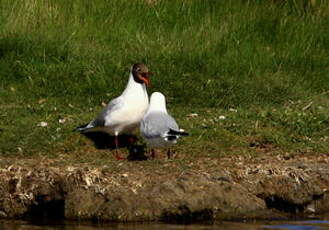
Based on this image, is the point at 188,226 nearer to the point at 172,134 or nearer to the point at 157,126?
the point at 172,134

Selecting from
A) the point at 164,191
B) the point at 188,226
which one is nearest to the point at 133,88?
the point at 164,191

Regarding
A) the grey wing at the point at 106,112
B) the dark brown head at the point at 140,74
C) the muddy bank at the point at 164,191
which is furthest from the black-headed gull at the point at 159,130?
the dark brown head at the point at 140,74

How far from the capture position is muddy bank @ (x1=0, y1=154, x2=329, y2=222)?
782cm

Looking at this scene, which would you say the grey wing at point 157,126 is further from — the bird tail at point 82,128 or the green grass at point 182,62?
the green grass at point 182,62

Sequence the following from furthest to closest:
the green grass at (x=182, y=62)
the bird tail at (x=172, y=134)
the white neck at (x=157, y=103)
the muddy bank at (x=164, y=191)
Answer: the green grass at (x=182, y=62), the white neck at (x=157, y=103), the bird tail at (x=172, y=134), the muddy bank at (x=164, y=191)

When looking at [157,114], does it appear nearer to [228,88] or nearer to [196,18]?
[228,88]

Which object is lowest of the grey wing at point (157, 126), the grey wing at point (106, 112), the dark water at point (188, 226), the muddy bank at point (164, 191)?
the dark water at point (188, 226)

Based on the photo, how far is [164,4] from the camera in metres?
13.2

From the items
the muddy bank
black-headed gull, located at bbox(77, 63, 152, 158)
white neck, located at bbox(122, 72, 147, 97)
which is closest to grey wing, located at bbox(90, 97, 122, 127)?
black-headed gull, located at bbox(77, 63, 152, 158)

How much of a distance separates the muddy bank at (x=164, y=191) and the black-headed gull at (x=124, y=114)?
34.8 inches

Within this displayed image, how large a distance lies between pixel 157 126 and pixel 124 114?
2.60ft

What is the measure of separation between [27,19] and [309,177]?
5.54 m

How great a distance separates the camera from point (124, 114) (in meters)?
9.41

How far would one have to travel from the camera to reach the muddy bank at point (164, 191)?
782 centimetres
